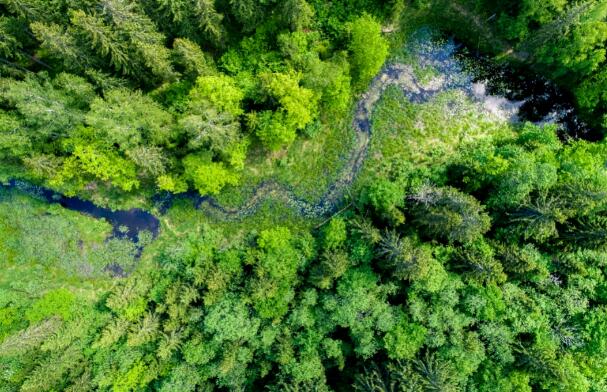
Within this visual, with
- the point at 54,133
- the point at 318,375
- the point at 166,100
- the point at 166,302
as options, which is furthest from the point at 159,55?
the point at 318,375

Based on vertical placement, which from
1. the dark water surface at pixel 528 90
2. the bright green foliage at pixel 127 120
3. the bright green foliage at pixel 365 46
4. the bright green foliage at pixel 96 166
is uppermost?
the dark water surface at pixel 528 90

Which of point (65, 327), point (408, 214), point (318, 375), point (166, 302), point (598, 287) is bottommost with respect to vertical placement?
point (65, 327)

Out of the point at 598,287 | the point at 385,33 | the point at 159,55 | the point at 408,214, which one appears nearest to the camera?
the point at 159,55

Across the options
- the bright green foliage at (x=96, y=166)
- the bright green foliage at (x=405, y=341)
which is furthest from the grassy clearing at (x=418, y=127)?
the bright green foliage at (x=96, y=166)

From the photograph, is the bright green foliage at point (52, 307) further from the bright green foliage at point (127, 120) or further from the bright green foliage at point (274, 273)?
the bright green foliage at point (274, 273)

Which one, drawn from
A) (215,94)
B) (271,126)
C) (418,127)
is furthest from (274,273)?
(418,127)

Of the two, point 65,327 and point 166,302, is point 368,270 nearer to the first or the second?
point 166,302
